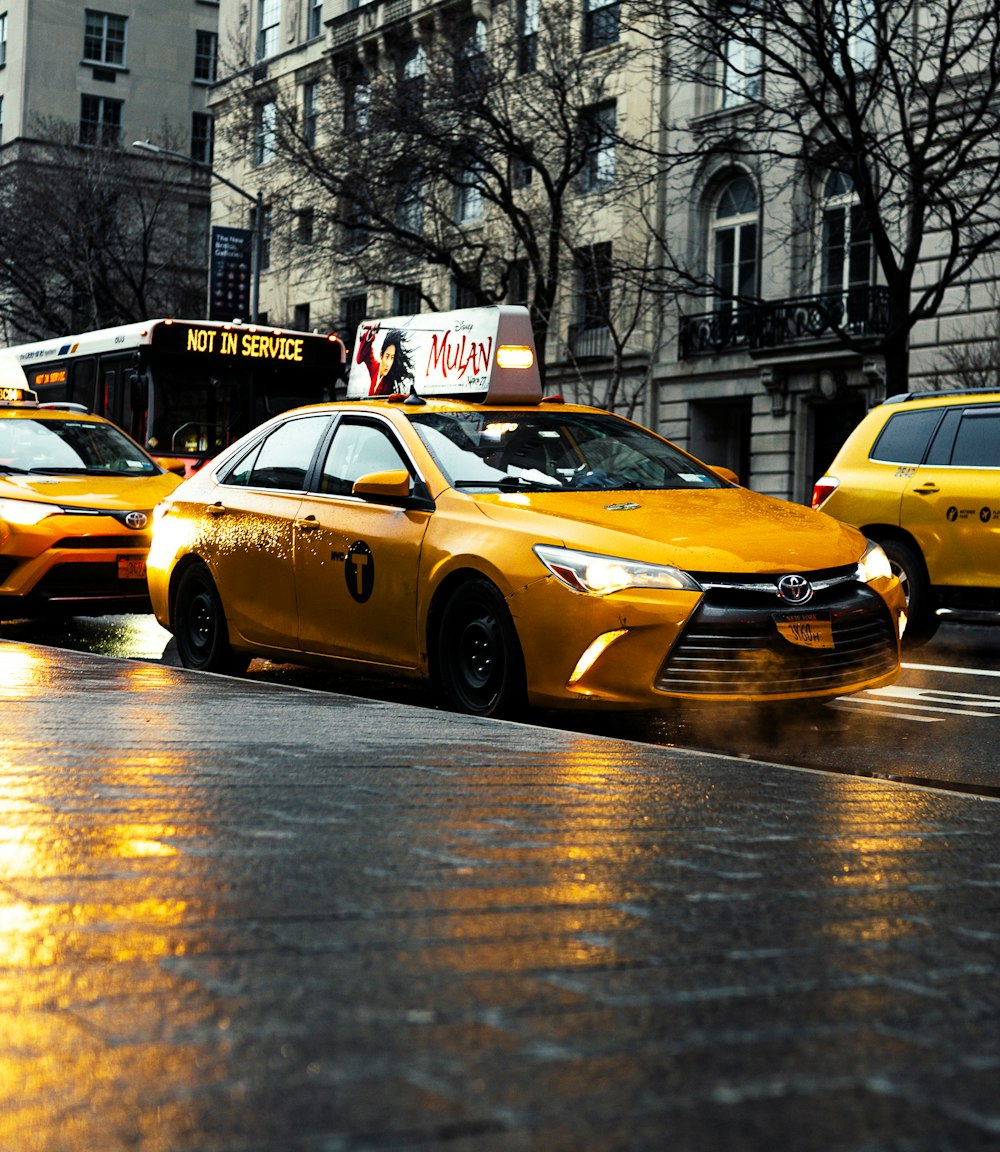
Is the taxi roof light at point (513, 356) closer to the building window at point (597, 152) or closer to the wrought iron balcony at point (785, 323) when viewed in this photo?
the building window at point (597, 152)

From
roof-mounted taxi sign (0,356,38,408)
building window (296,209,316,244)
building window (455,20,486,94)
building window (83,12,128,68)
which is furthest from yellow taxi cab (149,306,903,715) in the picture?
building window (83,12,128,68)

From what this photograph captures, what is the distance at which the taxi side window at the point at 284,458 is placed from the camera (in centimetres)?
898

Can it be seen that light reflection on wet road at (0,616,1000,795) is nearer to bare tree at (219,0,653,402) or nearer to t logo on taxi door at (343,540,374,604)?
t logo on taxi door at (343,540,374,604)

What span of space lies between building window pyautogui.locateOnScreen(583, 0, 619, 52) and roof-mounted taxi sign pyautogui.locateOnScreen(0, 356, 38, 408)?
50.2 feet

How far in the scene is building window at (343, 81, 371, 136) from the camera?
30.6 metres

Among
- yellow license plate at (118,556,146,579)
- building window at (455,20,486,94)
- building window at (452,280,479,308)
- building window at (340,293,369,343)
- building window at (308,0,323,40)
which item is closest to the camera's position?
yellow license plate at (118,556,146,579)

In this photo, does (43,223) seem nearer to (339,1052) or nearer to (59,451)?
(59,451)

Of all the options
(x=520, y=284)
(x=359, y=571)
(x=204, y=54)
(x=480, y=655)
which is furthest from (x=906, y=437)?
(x=204, y=54)

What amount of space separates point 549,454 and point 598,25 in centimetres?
2708

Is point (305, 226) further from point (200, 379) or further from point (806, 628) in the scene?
point (806, 628)

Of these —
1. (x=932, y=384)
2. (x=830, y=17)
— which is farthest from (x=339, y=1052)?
(x=932, y=384)

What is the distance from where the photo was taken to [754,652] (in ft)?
23.2

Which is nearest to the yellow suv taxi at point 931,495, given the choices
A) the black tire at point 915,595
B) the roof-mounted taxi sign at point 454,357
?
the black tire at point 915,595

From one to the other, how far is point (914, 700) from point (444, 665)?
9.57ft
